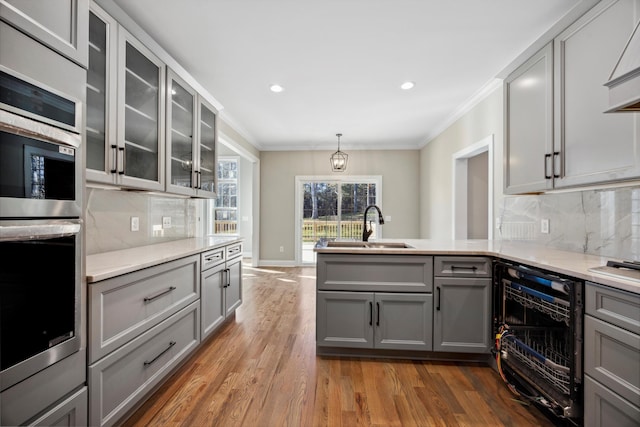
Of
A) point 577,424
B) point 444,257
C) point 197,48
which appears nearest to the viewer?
point 577,424

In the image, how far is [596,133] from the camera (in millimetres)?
1651

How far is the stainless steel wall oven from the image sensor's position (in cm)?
142

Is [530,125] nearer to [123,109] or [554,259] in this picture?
[554,259]

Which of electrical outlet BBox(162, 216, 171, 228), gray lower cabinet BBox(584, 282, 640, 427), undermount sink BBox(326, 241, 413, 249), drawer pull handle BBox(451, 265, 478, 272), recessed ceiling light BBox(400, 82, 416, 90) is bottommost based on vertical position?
gray lower cabinet BBox(584, 282, 640, 427)

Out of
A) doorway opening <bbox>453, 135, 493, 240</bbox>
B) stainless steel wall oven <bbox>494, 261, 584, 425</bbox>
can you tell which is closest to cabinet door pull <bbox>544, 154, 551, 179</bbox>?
stainless steel wall oven <bbox>494, 261, 584, 425</bbox>

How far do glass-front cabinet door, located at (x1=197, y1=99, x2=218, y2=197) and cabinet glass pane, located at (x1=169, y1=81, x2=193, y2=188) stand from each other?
0.17 m

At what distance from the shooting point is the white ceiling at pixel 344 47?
1993 millimetres

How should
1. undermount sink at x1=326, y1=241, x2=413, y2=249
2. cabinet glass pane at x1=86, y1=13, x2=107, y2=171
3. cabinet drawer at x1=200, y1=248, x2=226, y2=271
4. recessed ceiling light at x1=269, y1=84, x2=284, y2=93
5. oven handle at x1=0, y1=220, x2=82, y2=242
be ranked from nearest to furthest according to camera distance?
oven handle at x1=0, y1=220, x2=82, y2=242 → cabinet glass pane at x1=86, y1=13, x2=107, y2=171 → cabinet drawer at x1=200, y1=248, x2=226, y2=271 → undermount sink at x1=326, y1=241, x2=413, y2=249 → recessed ceiling light at x1=269, y1=84, x2=284, y2=93

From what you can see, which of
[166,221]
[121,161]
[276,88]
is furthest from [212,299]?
[276,88]

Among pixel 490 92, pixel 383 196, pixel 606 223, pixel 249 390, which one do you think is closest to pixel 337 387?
pixel 249 390

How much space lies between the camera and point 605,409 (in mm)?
1266

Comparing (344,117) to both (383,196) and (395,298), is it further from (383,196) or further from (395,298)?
(395,298)

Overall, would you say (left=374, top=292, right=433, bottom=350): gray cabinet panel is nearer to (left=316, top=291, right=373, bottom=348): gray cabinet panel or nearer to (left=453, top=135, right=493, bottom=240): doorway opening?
(left=316, top=291, right=373, bottom=348): gray cabinet panel

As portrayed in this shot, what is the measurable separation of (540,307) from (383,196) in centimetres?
466
